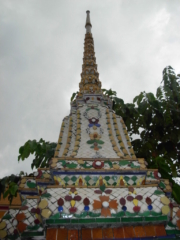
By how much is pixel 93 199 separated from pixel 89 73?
5.06 m

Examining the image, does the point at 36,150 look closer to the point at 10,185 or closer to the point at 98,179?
the point at 10,185

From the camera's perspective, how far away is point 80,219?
2805mm

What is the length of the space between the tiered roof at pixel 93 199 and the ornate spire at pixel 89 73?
2384 mm

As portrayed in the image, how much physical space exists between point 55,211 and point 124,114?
504 centimetres

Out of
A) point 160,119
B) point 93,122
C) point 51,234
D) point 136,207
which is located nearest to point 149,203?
point 136,207

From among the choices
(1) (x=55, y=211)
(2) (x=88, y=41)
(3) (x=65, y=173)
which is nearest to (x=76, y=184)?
(3) (x=65, y=173)

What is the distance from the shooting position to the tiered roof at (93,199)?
2.82 m

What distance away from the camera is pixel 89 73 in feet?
24.6

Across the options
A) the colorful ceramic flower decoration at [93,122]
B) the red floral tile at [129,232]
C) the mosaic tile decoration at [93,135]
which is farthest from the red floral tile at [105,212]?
the colorful ceramic flower decoration at [93,122]

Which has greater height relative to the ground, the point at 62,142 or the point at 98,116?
the point at 98,116

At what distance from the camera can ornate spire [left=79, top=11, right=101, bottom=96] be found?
697 centimetres

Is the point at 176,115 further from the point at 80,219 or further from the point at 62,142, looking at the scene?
the point at 80,219

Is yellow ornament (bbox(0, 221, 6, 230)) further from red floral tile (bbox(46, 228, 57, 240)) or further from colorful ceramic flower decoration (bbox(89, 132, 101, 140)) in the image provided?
colorful ceramic flower decoration (bbox(89, 132, 101, 140))

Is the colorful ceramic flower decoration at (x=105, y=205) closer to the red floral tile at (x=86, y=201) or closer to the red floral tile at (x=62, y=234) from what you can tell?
the red floral tile at (x=86, y=201)
